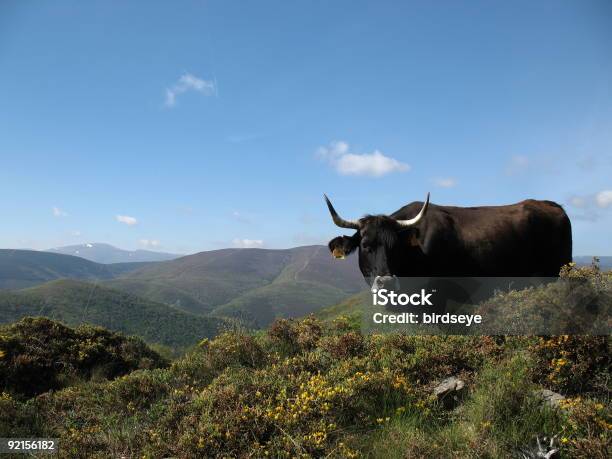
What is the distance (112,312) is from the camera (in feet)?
481

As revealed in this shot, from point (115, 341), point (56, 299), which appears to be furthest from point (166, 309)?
point (115, 341)

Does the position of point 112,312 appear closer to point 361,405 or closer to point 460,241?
point 460,241

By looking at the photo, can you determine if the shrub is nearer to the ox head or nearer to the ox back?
the ox head

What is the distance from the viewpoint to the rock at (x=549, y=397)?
14.9 ft

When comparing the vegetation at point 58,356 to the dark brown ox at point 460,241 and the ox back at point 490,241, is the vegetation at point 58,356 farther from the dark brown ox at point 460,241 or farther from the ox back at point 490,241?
the ox back at point 490,241

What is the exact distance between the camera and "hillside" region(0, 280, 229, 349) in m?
126

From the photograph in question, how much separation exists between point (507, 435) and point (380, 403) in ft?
4.76

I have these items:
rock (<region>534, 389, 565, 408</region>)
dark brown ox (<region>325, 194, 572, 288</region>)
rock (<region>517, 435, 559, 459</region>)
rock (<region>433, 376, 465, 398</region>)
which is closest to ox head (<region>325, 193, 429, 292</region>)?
dark brown ox (<region>325, 194, 572, 288</region>)

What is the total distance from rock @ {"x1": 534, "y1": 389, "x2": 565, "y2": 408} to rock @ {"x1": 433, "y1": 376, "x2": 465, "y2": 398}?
85 cm

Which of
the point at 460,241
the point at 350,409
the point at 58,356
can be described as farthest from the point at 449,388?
the point at 58,356

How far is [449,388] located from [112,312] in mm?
159491

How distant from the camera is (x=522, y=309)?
20.1 feet

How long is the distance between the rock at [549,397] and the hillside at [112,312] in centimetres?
12109

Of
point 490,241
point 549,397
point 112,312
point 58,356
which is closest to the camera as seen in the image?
point 549,397
